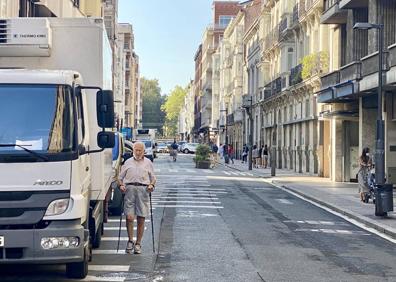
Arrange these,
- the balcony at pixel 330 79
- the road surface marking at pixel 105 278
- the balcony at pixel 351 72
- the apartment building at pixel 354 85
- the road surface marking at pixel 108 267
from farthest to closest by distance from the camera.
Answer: the balcony at pixel 330 79 < the balcony at pixel 351 72 < the apartment building at pixel 354 85 < the road surface marking at pixel 108 267 < the road surface marking at pixel 105 278

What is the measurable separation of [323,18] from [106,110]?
2605cm

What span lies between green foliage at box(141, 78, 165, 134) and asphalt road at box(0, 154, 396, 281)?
6140 inches

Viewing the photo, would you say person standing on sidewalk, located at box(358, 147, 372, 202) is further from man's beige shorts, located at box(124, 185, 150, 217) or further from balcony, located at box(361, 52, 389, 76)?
man's beige shorts, located at box(124, 185, 150, 217)

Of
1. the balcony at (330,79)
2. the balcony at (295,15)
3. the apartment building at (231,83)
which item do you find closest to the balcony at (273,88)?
the balcony at (295,15)

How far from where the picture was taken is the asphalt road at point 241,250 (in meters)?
10.1

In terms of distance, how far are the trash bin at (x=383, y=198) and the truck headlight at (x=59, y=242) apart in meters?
10.8

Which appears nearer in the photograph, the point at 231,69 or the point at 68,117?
the point at 68,117

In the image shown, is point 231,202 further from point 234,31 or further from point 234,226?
point 234,31

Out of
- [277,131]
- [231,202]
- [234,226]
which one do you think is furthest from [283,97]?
[234,226]

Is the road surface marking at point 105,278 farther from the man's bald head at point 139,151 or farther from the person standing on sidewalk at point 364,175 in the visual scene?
the person standing on sidewalk at point 364,175

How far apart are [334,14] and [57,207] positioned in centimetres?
2577

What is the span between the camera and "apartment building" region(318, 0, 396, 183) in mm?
27062

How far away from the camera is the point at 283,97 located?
48938 millimetres

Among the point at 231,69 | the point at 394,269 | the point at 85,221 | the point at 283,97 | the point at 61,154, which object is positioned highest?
the point at 231,69
